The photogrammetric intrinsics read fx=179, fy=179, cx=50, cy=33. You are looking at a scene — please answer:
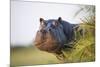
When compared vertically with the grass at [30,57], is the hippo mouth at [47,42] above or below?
above

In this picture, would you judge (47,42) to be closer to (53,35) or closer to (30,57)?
(53,35)

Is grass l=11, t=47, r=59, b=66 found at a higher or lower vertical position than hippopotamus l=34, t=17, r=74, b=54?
lower

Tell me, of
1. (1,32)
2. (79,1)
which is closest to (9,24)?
(1,32)

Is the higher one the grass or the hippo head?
the hippo head

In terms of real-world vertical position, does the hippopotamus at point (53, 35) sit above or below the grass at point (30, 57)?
above

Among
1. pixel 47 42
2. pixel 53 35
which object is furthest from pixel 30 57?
pixel 53 35

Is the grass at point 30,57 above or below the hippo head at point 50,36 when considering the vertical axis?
below

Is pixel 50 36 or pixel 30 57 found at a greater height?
pixel 50 36
